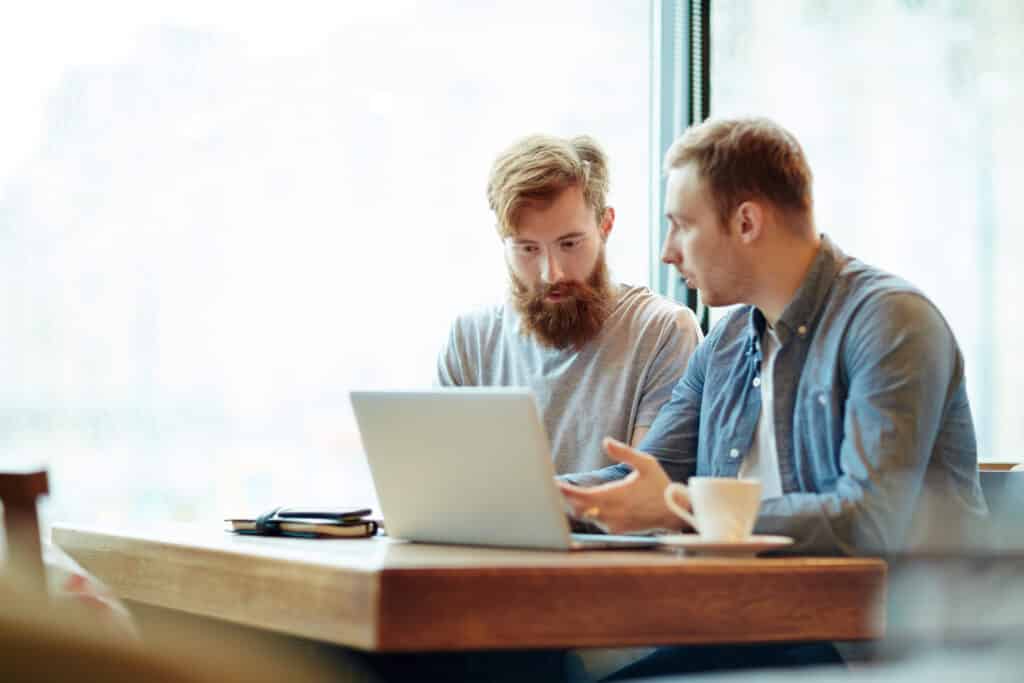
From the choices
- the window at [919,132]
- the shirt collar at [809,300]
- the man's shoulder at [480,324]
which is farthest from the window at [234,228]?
the shirt collar at [809,300]

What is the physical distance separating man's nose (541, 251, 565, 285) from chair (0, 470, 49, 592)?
150cm

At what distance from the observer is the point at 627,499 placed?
1.86 meters

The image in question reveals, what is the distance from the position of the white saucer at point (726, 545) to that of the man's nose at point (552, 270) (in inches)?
46.1

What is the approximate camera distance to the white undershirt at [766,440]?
209 cm

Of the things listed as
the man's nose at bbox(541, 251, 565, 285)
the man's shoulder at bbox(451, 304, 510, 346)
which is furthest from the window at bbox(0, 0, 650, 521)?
the man's nose at bbox(541, 251, 565, 285)

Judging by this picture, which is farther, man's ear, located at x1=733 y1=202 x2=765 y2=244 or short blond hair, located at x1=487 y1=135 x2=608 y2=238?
short blond hair, located at x1=487 y1=135 x2=608 y2=238

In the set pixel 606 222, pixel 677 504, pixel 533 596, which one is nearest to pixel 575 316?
pixel 606 222

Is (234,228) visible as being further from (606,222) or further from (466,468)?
(466,468)

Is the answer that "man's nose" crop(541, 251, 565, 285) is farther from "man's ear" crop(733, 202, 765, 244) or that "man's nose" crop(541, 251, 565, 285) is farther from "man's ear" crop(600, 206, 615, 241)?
"man's ear" crop(733, 202, 765, 244)

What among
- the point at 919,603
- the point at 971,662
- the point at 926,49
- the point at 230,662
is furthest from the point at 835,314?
the point at 926,49

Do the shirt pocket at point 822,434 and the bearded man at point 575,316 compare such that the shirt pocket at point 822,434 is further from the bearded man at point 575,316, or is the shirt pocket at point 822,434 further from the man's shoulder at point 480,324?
the man's shoulder at point 480,324

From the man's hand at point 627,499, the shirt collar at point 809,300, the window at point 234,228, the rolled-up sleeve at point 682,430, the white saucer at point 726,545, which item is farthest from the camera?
the window at point 234,228

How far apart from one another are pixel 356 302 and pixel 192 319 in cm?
41

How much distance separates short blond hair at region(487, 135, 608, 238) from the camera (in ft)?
8.98
